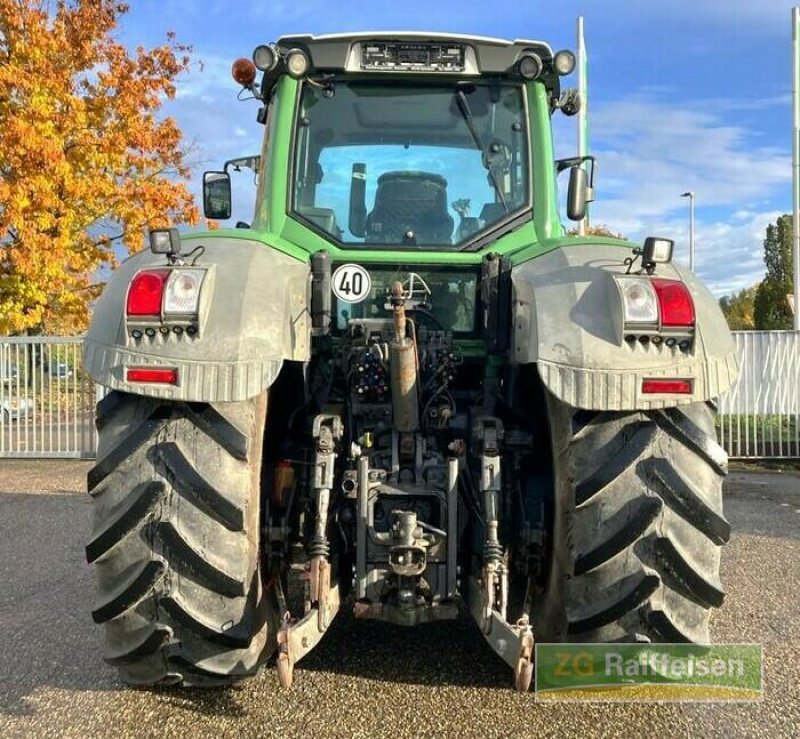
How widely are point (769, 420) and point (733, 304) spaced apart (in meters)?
49.4

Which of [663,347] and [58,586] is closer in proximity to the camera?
[663,347]

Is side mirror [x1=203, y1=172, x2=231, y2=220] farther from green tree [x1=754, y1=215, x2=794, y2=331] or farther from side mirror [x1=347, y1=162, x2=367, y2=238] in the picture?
green tree [x1=754, y1=215, x2=794, y2=331]

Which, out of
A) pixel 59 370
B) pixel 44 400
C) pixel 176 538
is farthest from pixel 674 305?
pixel 44 400

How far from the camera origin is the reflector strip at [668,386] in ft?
9.33

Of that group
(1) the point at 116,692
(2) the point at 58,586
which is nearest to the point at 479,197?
(1) the point at 116,692

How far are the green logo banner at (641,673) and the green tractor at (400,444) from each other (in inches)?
3.3

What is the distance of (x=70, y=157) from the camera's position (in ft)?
43.9

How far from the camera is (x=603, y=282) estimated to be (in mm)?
3014

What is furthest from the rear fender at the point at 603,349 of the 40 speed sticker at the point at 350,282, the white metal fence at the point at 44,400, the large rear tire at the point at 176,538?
the white metal fence at the point at 44,400

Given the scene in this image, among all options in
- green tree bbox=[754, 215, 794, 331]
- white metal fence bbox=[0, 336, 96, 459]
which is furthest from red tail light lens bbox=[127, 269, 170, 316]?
green tree bbox=[754, 215, 794, 331]

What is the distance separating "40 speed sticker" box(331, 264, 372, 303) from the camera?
348 cm

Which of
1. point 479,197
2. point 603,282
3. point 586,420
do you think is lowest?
point 586,420

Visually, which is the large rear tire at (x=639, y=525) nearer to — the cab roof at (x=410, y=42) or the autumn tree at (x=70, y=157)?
the cab roof at (x=410, y=42)

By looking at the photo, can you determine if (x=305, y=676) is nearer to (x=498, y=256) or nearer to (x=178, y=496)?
(x=178, y=496)
